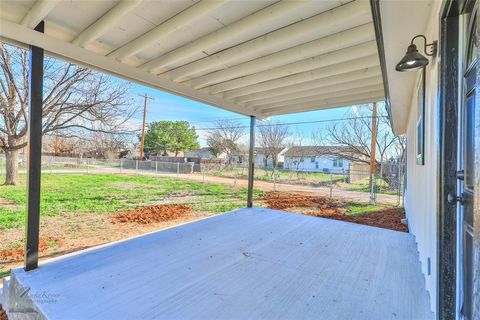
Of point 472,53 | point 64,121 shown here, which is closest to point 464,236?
point 472,53

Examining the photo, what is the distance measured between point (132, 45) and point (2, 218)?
4.70 metres

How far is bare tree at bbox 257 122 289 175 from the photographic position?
18281 mm

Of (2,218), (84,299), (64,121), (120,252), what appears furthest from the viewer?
(64,121)

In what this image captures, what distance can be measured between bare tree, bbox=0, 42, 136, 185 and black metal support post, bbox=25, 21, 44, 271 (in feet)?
17.0

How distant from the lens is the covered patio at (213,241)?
1675mm

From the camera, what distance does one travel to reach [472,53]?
910 mm

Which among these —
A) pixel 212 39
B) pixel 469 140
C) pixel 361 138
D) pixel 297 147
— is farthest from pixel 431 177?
pixel 297 147

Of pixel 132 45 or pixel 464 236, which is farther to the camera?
pixel 132 45

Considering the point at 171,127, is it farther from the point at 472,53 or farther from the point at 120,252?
the point at 472,53

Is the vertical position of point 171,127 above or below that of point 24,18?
above

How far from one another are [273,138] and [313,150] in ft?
10.4

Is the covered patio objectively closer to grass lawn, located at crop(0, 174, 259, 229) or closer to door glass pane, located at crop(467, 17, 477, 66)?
door glass pane, located at crop(467, 17, 477, 66)

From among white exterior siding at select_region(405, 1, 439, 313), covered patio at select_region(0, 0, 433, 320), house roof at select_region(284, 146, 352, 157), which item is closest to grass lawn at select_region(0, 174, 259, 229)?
covered patio at select_region(0, 0, 433, 320)

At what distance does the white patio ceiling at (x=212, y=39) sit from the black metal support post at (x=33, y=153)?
Result: 0.65 ft
